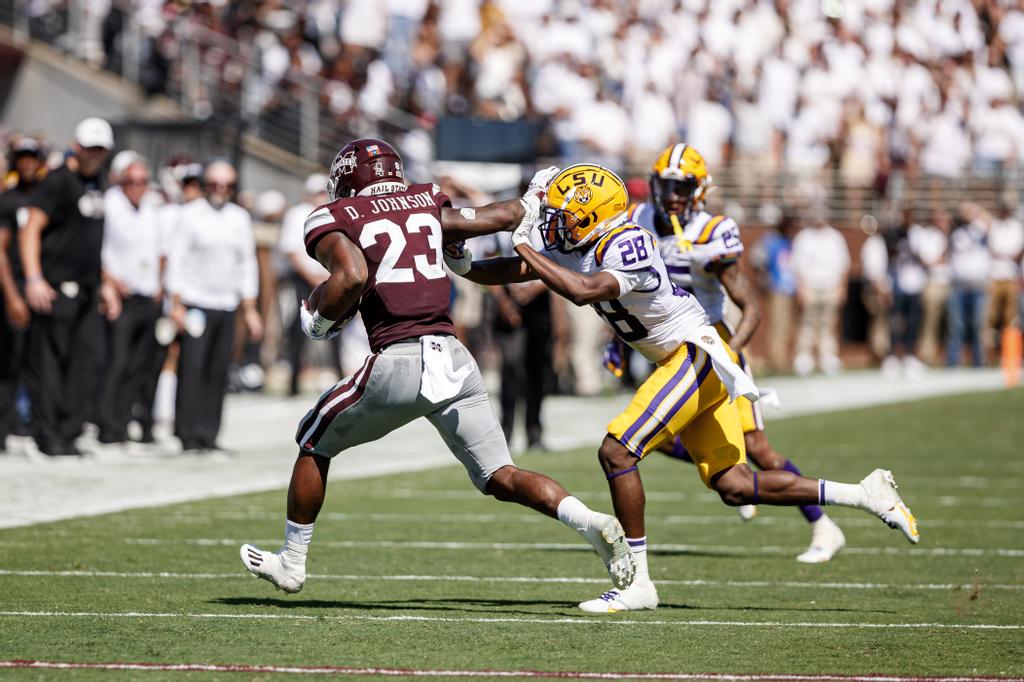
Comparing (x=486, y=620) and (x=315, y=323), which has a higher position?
(x=315, y=323)

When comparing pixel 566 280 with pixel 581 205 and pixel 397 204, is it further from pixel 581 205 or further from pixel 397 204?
pixel 397 204

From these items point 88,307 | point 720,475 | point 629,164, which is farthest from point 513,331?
point 629,164

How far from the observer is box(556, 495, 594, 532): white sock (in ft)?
22.5

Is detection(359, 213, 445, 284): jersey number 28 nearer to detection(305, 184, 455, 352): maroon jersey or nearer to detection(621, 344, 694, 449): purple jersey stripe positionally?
detection(305, 184, 455, 352): maroon jersey

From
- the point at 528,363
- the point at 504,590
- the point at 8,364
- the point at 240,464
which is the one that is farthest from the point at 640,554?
the point at 8,364

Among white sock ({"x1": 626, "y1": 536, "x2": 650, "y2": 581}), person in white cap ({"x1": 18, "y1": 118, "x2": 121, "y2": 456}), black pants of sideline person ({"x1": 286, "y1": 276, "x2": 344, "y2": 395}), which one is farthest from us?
black pants of sideline person ({"x1": 286, "y1": 276, "x2": 344, "y2": 395})

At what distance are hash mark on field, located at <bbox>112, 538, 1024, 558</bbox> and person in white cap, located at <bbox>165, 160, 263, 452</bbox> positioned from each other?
3.80m

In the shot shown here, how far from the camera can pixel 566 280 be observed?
699 cm

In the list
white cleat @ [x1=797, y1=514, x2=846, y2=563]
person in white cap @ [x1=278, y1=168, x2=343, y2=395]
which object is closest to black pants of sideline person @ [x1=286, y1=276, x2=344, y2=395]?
person in white cap @ [x1=278, y1=168, x2=343, y2=395]

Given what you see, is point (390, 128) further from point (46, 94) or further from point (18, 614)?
point (18, 614)

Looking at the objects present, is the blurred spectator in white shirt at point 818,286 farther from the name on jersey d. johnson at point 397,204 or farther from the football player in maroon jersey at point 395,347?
the name on jersey d. johnson at point 397,204

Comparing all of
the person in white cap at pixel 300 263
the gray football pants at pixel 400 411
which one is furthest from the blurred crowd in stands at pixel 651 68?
the gray football pants at pixel 400 411

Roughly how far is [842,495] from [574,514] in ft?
3.96

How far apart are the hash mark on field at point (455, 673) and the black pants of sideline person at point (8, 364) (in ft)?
23.8
